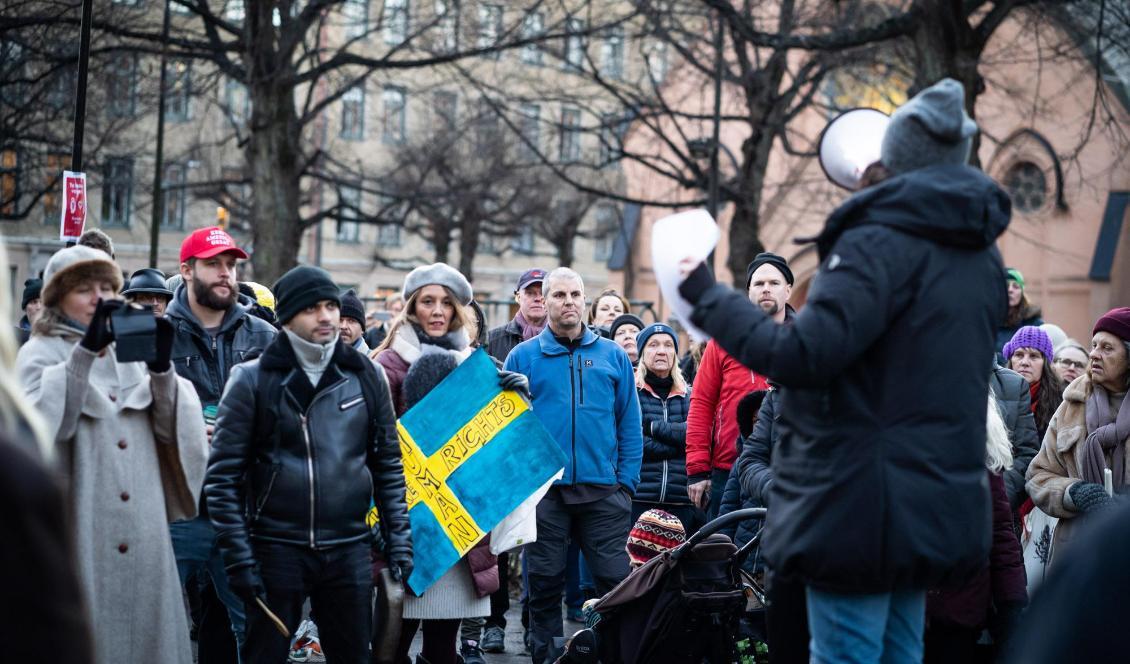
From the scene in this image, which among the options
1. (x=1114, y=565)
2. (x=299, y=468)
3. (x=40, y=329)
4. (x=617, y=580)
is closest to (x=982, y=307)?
(x=1114, y=565)

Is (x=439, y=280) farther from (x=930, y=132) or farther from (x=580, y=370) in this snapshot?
(x=930, y=132)

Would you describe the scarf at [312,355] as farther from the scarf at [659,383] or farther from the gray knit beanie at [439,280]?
the scarf at [659,383]

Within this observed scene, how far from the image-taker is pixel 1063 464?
7535 millimetres

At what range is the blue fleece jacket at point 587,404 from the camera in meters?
8.66

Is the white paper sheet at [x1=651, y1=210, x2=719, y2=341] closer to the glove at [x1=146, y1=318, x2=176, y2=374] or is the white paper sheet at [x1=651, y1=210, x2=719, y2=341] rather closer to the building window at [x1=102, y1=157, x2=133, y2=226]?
the glove at [x1=146, y1=318, x2=176, y2=374]

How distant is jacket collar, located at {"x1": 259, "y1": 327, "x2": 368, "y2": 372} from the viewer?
598 centimetres

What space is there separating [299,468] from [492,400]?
70.7 inches

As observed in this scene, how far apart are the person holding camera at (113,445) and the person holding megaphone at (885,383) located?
2.69 meters

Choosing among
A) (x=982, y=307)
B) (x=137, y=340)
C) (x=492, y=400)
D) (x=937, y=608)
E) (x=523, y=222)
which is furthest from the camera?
(x=523, y=222)

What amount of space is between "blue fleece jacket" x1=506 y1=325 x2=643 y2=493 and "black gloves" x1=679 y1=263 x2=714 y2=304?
461 cm

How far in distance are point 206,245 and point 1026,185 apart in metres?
31.7

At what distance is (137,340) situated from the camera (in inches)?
217

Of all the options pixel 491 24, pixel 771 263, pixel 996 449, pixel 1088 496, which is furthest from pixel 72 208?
pixel 491 24

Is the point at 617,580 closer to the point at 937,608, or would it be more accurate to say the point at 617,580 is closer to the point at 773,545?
the point at 937,608
